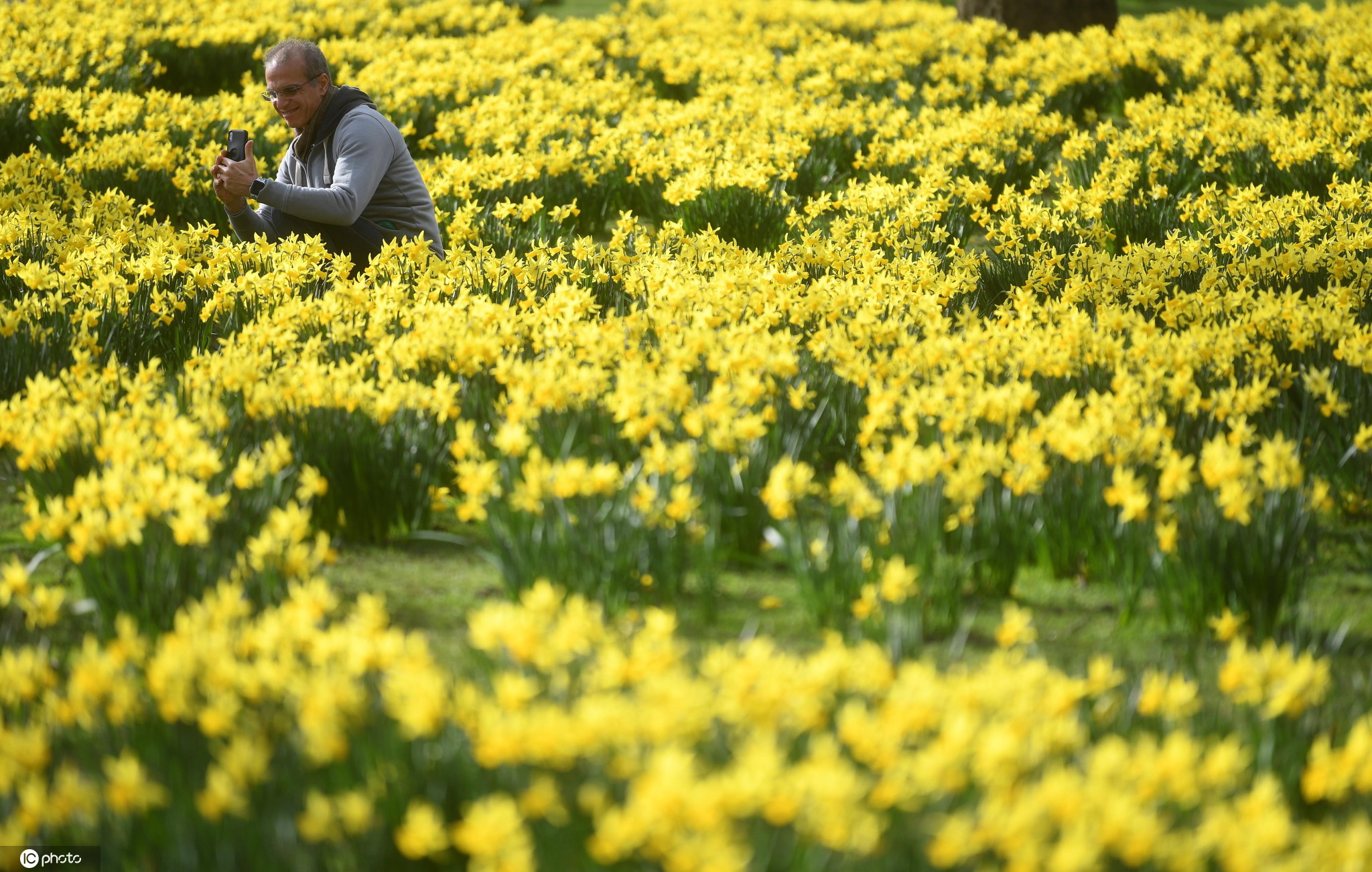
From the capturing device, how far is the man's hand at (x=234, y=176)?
16.7 ft

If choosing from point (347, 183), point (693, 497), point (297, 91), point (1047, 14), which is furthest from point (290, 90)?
point (1047, 14)

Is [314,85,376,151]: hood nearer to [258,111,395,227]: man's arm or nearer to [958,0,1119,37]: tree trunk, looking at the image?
[258,111,395,227]: man's arm

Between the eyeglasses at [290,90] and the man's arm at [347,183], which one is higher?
the eyeglasses at [290,90]

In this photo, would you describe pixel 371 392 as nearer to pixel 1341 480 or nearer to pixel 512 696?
pixel 512 696

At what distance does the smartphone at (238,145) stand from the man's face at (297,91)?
0.25m

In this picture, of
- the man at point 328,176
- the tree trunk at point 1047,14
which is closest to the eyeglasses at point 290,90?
the man at point 328,176

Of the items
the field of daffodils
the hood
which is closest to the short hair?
the hood

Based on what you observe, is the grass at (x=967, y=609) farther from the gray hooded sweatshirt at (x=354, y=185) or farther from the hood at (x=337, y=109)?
the hood at (x=337, y=109)

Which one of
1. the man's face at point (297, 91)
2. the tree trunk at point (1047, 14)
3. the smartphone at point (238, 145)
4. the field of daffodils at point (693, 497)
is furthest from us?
the tree trunk at point (1047, 14)

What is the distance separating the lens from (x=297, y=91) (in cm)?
532

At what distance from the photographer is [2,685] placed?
218 centimetres

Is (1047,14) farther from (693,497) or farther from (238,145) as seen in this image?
(693,497)

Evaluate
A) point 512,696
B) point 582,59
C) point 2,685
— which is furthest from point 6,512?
point 582,59

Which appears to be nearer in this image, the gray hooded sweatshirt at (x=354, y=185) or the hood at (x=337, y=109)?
the gray hooded sweatshirt at (x=354, y=185)
